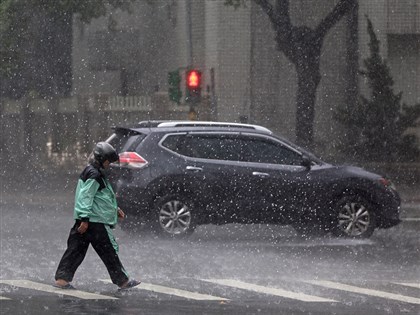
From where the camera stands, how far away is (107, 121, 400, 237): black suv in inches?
728

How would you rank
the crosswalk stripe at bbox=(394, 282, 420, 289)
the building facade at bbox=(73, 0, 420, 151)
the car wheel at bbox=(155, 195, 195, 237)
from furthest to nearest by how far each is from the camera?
1. the building facade at bbox=(73, 0, 420, 151)
2. the car wheel at bbox=(155, 195, 195, 237)
3. the crosswalk stripe at bbox=(394, 282, 420, 289)

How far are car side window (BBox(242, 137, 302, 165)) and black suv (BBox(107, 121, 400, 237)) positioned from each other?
0.5 inches

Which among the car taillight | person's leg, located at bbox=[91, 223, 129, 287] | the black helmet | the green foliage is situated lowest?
the green foliage

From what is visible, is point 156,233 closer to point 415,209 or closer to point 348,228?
point 348,228

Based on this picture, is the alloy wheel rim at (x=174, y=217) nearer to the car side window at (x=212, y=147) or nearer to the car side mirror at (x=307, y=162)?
the car side window at (x=212, y=147)

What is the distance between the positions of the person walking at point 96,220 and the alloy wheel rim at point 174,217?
5192mm

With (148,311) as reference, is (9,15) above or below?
above

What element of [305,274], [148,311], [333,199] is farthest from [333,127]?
[148,311]

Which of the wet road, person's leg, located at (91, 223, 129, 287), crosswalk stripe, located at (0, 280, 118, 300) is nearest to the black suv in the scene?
the wet road

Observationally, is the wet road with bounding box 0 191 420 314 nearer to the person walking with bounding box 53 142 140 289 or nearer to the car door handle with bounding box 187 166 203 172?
the person walking with bounding box 53 142 140 289

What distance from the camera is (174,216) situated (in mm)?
18438

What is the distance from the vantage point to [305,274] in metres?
15.0

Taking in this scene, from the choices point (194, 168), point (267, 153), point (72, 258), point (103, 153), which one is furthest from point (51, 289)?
point (267, 153)

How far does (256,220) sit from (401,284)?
4839 millimetres
